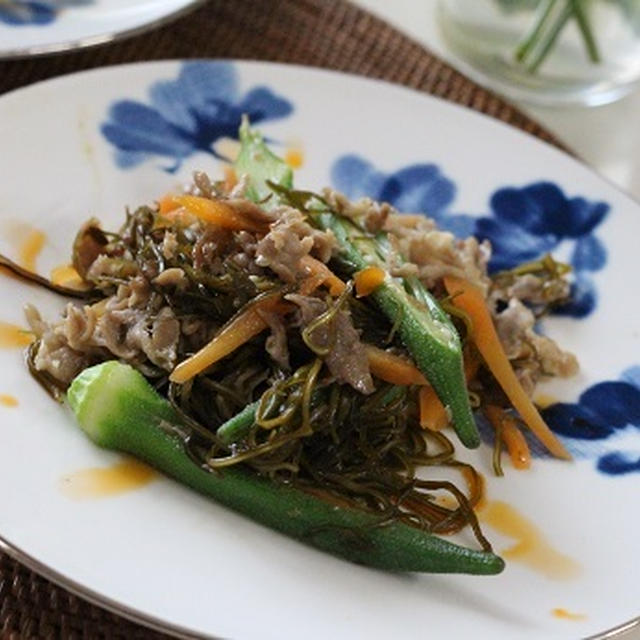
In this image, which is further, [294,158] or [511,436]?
[294,158]

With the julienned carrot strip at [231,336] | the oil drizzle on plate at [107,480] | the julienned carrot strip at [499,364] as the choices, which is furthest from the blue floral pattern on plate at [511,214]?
the oil drizzle on plate at [107,480]

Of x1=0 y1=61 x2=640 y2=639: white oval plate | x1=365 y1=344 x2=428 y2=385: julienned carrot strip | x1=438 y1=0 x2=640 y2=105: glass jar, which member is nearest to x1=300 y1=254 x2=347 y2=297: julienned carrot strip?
x1=365 y1=344 x2=428 y2=385: julienned carrot strip

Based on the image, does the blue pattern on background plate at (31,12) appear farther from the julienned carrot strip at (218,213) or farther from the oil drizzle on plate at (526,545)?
the oil drizzle on plate at (526,545)

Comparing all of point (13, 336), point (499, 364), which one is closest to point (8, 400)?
point (13, 336)

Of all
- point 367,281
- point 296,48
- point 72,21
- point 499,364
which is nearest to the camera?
point 367,281

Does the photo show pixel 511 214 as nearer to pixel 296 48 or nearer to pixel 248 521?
pixel 296 48

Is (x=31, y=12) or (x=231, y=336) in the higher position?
(x=231, y=336)

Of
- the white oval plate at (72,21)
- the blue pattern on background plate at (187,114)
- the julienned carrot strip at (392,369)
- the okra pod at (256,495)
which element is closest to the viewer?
the okra pod at (256,495)

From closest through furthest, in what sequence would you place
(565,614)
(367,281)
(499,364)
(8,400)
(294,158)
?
(565,614) < (8,400) < (367,281) < (499,364) < (294,158)
